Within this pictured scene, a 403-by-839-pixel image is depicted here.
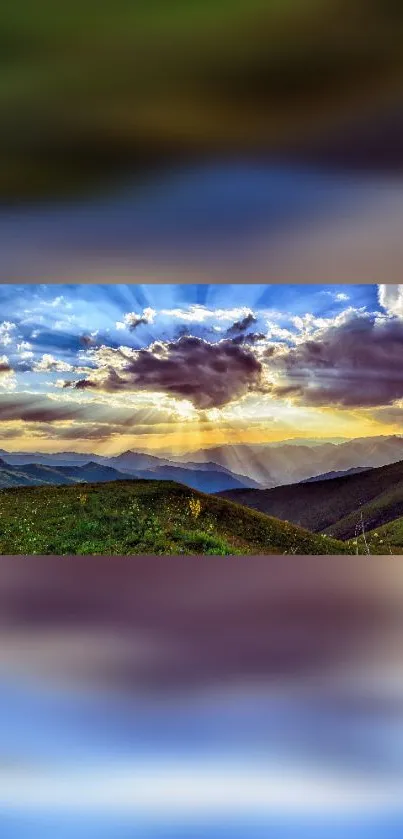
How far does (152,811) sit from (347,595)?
151 inches

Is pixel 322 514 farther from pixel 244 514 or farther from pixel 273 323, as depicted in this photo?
pixel 273 323

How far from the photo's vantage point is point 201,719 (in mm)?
2861

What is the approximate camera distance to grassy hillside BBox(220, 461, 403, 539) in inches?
420

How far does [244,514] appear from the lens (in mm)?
10477
